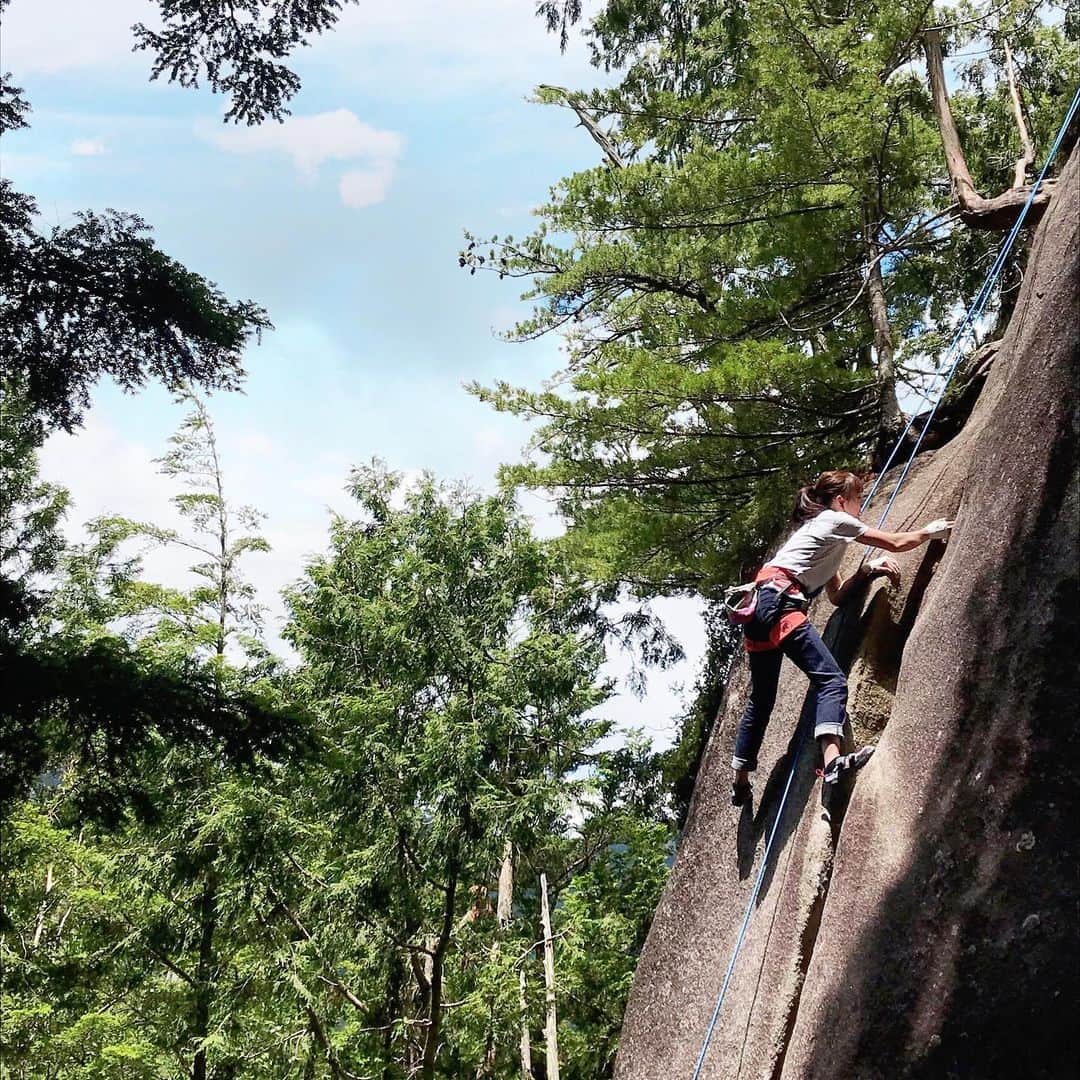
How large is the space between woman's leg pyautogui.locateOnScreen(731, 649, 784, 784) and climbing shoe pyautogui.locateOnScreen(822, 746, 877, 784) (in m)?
0.93

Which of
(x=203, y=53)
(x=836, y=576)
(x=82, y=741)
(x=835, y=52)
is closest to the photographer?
(x=836, y=576)

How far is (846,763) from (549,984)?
11.5 metres

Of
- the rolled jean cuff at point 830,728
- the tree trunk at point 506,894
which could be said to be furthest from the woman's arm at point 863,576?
the tree trunk at point 506,894

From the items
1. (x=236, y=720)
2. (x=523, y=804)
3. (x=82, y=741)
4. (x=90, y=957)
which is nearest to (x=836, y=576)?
(x=236, y=720)

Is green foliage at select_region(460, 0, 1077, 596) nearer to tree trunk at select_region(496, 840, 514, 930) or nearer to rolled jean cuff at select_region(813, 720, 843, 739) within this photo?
rolled jean cuff at select_region(813, 720, 843, 739)

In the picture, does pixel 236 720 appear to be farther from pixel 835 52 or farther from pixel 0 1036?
pixel 0 1036

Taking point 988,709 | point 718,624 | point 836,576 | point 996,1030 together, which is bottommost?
point 996,1030

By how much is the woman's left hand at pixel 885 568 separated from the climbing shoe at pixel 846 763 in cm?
117

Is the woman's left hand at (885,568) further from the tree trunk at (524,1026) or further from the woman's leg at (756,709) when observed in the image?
the tree trunk at (524,1026)

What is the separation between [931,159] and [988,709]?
738 centimetres

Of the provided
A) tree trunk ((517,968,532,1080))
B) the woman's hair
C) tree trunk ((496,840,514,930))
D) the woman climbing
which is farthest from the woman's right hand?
tree trunk ((496,840,514,930))

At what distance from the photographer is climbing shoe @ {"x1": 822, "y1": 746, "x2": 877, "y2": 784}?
187 inches

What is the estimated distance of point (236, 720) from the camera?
697 centimetres

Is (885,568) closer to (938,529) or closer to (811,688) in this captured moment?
(938,529)
